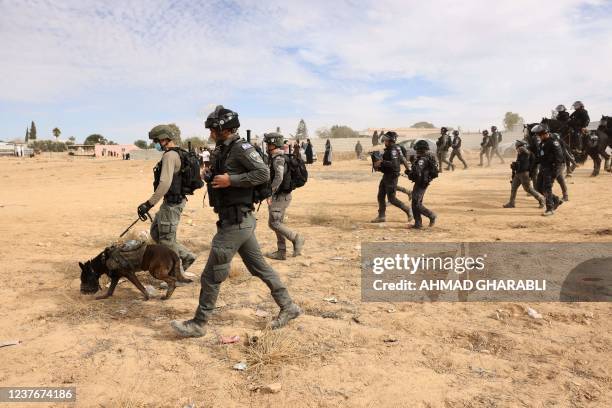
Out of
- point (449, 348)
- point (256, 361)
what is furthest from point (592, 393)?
point (256, 361)

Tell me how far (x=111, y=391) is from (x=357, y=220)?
21.8 feet

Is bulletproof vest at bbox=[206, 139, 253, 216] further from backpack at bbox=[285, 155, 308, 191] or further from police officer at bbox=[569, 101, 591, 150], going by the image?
police officer at bbox=[569, 101, 591, 150]

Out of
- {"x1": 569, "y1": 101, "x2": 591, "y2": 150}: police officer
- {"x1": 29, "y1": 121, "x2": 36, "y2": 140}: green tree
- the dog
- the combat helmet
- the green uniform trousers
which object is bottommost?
the dog

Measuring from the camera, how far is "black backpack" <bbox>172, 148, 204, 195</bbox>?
4.96 meters

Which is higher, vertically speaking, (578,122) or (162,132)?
(578,122)

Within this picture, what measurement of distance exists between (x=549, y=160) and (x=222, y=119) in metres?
7.58

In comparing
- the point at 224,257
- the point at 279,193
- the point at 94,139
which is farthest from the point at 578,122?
the point at 94,139

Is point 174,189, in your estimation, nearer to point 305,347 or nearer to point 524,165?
point 305,347

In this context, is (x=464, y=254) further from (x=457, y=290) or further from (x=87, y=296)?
(x=87, y=296)

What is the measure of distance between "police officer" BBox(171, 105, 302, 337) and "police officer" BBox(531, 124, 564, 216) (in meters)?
7.05

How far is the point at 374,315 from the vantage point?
4.29 m

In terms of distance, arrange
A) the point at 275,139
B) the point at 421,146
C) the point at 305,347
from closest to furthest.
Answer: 1. the point at 305,347
2. the point at 275,139
3. the point at 421,146

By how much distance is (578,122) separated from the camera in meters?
13.3

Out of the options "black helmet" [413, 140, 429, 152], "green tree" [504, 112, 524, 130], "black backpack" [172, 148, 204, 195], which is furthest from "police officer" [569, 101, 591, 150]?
"green tree" [504, 112, 524, 130]
